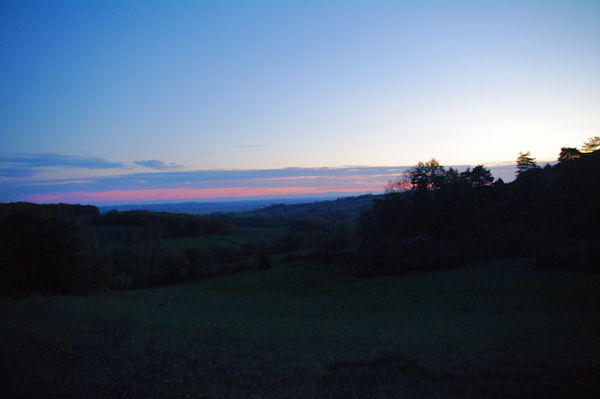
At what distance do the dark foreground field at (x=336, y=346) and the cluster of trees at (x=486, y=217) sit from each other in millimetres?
7719

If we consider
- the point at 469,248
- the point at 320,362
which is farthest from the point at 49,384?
the point at 469,248

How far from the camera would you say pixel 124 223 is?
284 ft

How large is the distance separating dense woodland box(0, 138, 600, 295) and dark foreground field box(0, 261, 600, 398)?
735 cm

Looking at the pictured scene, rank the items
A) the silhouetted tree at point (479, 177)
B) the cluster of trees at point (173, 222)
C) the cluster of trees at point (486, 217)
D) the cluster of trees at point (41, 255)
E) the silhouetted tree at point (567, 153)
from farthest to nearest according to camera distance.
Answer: the cluster of trees at point (173, 222)
the silhouetted tree at point (479, 177)
the silhouetted tree at point (567, 153)
the cluster of trees at point (486, 217)
the cluster of trees at point (41, 255)

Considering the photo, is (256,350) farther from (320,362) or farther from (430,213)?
(430,213)

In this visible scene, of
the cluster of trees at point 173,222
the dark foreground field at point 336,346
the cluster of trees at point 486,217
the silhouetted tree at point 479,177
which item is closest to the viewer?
the dark foreground field at point 336,346

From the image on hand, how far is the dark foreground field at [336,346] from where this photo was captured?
6773mm

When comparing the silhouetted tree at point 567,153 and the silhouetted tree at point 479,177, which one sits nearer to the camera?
the silhouetted tree at point 567,153

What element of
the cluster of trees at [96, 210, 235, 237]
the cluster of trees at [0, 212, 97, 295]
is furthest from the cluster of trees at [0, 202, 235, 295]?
the cluster of trees at [96, 210, 235, 237]

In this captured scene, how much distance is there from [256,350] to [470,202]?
124 ft

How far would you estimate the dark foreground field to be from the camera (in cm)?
677

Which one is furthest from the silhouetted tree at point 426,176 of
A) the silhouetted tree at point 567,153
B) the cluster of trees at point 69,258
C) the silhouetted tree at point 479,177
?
the cluster of trees at point 69,258

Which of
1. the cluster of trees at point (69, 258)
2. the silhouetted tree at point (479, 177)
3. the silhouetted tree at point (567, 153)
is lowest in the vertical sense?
the cluster of trees at point (69, 258)

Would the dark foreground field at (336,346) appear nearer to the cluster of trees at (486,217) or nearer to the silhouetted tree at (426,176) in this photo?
the cluster of trees at (486,217)
